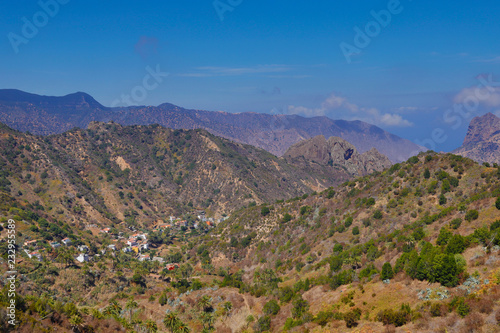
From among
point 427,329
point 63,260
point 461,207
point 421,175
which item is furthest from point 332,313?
point 63,260

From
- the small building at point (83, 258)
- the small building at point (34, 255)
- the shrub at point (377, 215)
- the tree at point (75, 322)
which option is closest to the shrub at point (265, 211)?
the shrub at point (377, 215)

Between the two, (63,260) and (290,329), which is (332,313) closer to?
(290,329)

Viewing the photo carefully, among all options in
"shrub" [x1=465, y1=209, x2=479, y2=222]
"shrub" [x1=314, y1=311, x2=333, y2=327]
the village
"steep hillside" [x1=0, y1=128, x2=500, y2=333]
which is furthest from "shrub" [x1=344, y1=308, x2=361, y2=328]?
the village

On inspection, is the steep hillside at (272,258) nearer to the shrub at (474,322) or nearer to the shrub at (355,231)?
the shrub at (474,322)

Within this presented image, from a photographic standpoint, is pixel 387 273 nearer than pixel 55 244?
Yes

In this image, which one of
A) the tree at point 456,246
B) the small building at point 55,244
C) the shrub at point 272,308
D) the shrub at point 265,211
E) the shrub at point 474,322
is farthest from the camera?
the shrub at point 265,211

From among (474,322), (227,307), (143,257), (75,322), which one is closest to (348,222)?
(227,307)

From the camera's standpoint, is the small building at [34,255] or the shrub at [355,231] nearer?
the shrub at [355,231]

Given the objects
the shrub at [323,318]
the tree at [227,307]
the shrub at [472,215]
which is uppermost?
the shrub at [472,215]

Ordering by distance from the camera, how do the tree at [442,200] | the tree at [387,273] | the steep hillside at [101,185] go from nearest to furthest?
the tree at [387,273], the tree at [442,200], the steep hillside at [101,185]

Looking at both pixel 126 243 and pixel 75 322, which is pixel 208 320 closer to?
pixel 75 322

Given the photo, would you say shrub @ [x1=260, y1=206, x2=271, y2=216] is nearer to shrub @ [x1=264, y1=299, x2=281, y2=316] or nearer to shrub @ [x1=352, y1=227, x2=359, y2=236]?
shrub @ [x1=352, y1=227, x2=359, y2=236]

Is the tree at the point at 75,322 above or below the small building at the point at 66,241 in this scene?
below
